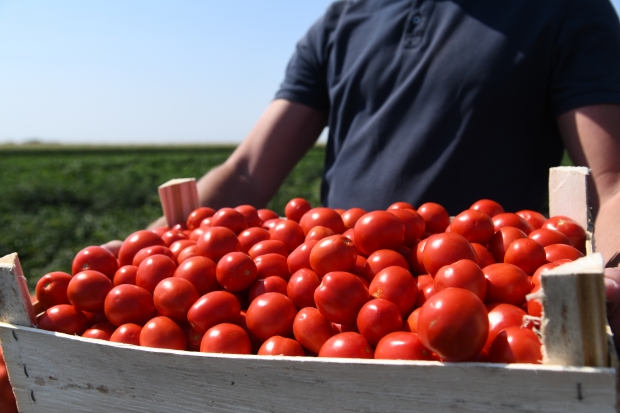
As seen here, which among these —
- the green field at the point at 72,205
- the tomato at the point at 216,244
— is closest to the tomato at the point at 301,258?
the tomato at the point at 216,244

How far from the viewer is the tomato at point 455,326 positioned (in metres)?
1.09

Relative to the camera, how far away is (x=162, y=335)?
1.44m

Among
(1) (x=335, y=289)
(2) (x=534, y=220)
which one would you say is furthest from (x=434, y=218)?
(1) (x=335, y=289)

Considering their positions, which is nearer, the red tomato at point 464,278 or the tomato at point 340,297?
the red tomato at point 464,278

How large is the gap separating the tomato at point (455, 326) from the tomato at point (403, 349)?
0.07m

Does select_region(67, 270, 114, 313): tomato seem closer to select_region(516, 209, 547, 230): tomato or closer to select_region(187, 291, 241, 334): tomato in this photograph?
select_region(187, 291, 241, 334): tomato

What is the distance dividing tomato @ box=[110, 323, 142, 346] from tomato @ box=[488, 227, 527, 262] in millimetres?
1179

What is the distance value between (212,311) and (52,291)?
682mm

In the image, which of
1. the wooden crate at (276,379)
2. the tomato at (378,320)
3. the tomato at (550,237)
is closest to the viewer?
the wooden crate at (276,379)

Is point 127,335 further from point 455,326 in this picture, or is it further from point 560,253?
point 560,253

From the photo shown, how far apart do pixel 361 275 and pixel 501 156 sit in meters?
1.60

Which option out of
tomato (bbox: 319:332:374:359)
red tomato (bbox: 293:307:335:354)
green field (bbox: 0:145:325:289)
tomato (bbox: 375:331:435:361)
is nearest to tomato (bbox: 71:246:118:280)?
red tomato (bbox: 293:307:335:354)

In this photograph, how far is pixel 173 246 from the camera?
205 centimetres

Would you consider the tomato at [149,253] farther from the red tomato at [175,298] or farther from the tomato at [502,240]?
the tomato at [502,240]
